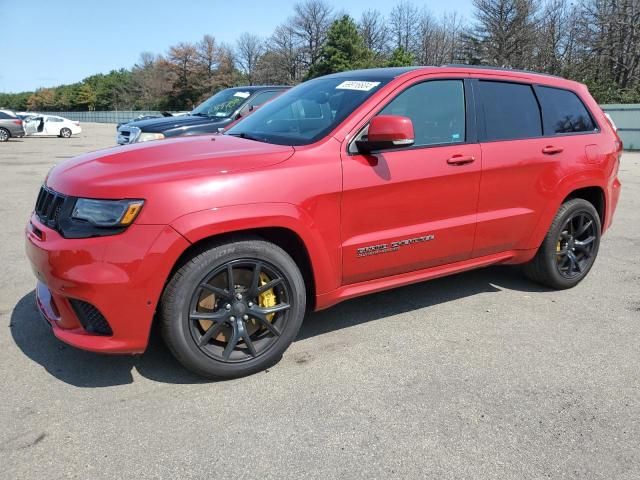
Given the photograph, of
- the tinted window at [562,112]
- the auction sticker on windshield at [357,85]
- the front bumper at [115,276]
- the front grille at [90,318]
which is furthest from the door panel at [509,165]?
the front grille at [90,318]

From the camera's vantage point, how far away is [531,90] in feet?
14.4

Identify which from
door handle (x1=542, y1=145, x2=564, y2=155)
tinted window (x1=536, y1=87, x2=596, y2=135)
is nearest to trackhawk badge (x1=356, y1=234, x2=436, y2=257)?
door handle (x1=542, y1=145, x2=564, y2=155)

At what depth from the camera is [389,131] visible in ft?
10.4

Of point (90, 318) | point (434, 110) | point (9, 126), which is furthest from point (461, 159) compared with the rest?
point (9, 126)

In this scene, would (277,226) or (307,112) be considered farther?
(307,112)

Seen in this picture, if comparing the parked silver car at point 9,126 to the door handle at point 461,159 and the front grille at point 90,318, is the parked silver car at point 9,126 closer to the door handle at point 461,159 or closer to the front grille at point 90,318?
the front grille at point 90,318

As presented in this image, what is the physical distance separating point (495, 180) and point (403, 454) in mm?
2239

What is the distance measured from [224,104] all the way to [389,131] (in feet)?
23.9

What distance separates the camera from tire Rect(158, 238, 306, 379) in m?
2.91

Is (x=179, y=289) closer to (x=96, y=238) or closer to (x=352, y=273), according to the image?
(x=96, y=238)

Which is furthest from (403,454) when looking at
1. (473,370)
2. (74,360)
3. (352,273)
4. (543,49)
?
(543,49)

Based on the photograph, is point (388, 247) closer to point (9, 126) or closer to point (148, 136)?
point (148, 136)

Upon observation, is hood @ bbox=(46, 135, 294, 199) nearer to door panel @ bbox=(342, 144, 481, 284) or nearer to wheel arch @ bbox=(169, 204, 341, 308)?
wheel arch @ bbox=(169, 204, 341, 308)

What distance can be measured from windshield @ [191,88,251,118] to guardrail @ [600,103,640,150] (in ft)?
59.7
